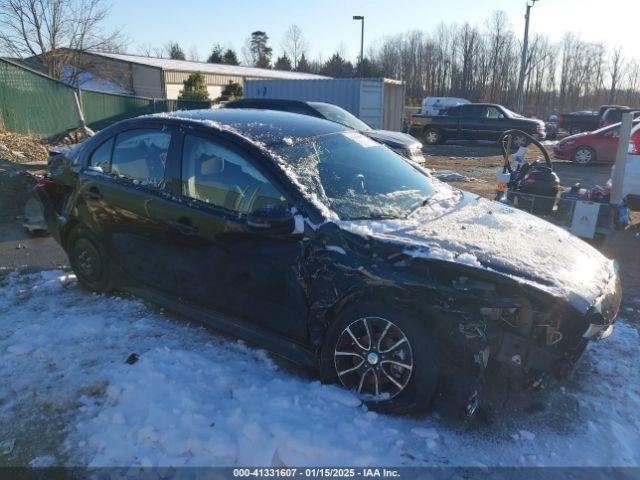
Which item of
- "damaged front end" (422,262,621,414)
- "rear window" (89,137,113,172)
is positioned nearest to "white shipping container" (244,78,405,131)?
"rear window" (89,137,113,172)

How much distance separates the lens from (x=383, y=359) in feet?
9.18

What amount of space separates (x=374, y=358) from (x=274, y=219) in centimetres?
100

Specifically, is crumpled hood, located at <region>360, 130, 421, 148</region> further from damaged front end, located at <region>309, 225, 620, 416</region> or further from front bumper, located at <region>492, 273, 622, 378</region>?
front bumper, located at <region>492, 273, 622, 378</region>

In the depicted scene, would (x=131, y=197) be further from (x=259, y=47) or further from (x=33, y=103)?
(x=259, y=47)

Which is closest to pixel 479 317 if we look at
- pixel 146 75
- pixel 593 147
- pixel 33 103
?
pixel 593 147

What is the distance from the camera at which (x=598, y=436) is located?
107 inches

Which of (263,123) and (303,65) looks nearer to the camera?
(263,123)

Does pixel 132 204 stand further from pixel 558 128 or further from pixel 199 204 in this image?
pixel 558 128

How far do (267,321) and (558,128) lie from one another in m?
28.8

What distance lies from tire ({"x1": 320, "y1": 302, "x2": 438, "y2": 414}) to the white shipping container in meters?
16.1

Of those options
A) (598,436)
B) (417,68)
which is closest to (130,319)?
(598,436)

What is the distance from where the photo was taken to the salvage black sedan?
2641 mm

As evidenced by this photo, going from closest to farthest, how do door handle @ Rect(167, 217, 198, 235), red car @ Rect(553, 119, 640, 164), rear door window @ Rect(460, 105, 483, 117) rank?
door handle @ Rect(167, 217, 198, 235), red car @ Rect(553, 119, 640, 164), rear door window @ Rect(460, 105, 483, 117)

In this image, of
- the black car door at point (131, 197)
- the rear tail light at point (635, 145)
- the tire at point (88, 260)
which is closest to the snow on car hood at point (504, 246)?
the black car door at point (131, 197)
